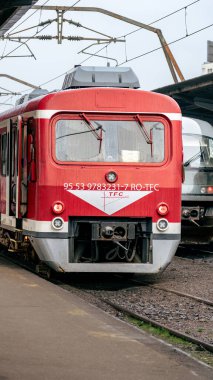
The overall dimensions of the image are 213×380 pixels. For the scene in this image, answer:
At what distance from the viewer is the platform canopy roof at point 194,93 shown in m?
19.8

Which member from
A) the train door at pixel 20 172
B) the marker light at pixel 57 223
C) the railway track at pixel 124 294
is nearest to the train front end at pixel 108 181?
the marker light at pixel 57 223

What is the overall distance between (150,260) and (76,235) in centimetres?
113

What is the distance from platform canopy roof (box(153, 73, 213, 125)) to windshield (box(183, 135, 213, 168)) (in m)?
1.30

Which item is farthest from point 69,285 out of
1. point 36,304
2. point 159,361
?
point 159,361

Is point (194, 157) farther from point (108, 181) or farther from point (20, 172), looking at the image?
point (108, 181)

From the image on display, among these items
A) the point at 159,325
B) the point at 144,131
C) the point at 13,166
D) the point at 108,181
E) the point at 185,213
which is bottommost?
the point at 159,325

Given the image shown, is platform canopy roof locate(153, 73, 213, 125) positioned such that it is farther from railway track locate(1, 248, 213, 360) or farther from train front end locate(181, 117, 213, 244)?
railway track locate(1, 248, 213, 360)

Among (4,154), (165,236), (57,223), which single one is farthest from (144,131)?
(4,154)

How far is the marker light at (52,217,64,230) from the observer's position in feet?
40.5

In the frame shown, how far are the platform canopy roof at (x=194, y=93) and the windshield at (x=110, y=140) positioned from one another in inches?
251

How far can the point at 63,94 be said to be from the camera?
12.6 meters

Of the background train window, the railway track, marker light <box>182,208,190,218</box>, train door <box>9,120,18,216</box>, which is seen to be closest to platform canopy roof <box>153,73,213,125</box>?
marker light <box>182,208,190,218</box>

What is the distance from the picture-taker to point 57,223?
12352mm

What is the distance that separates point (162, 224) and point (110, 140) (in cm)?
144
